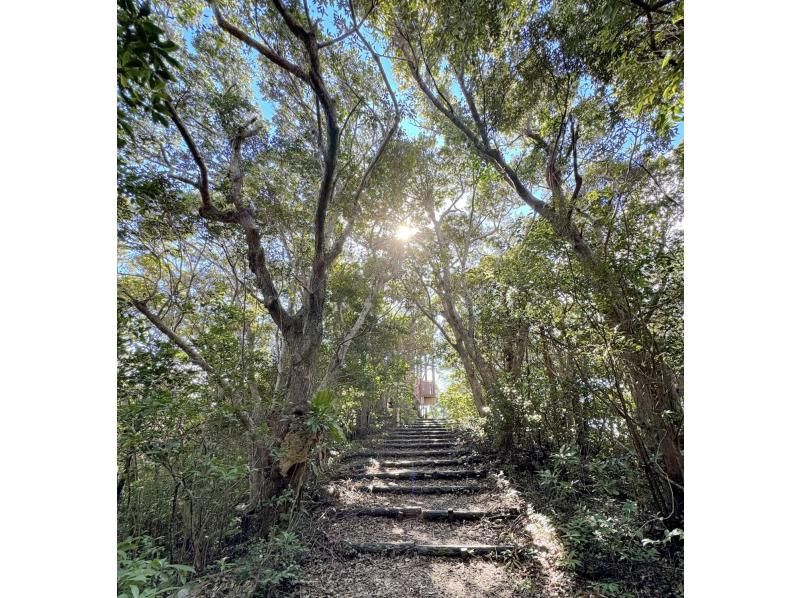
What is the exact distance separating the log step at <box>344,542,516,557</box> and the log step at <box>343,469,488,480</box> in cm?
162

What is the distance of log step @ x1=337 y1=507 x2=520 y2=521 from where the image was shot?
2.56m

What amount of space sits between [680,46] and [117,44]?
116 inches

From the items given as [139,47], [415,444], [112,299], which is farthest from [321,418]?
[415,444]

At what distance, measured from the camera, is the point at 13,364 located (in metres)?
0.96

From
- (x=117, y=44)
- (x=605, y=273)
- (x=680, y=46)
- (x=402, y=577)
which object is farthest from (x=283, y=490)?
(x=680, y=46)

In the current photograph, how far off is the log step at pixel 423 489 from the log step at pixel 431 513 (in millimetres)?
547

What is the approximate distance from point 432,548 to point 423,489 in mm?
1278

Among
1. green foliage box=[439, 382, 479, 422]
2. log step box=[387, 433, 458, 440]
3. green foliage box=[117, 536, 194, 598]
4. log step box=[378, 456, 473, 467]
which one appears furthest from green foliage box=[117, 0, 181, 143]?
log step box=[387, 433, 458, 440]

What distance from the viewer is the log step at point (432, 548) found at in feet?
6.71

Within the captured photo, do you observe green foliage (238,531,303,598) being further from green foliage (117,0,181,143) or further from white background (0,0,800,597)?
green foliage (117,0,181,143)

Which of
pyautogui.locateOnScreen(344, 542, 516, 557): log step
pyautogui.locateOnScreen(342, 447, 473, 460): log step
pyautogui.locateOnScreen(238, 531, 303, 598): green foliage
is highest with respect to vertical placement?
pyautogui.locateOnScreen(238, 531, 303, 598): green foliage

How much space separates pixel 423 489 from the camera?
3311 millimetres

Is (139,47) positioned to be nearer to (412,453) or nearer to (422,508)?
(422,508)
